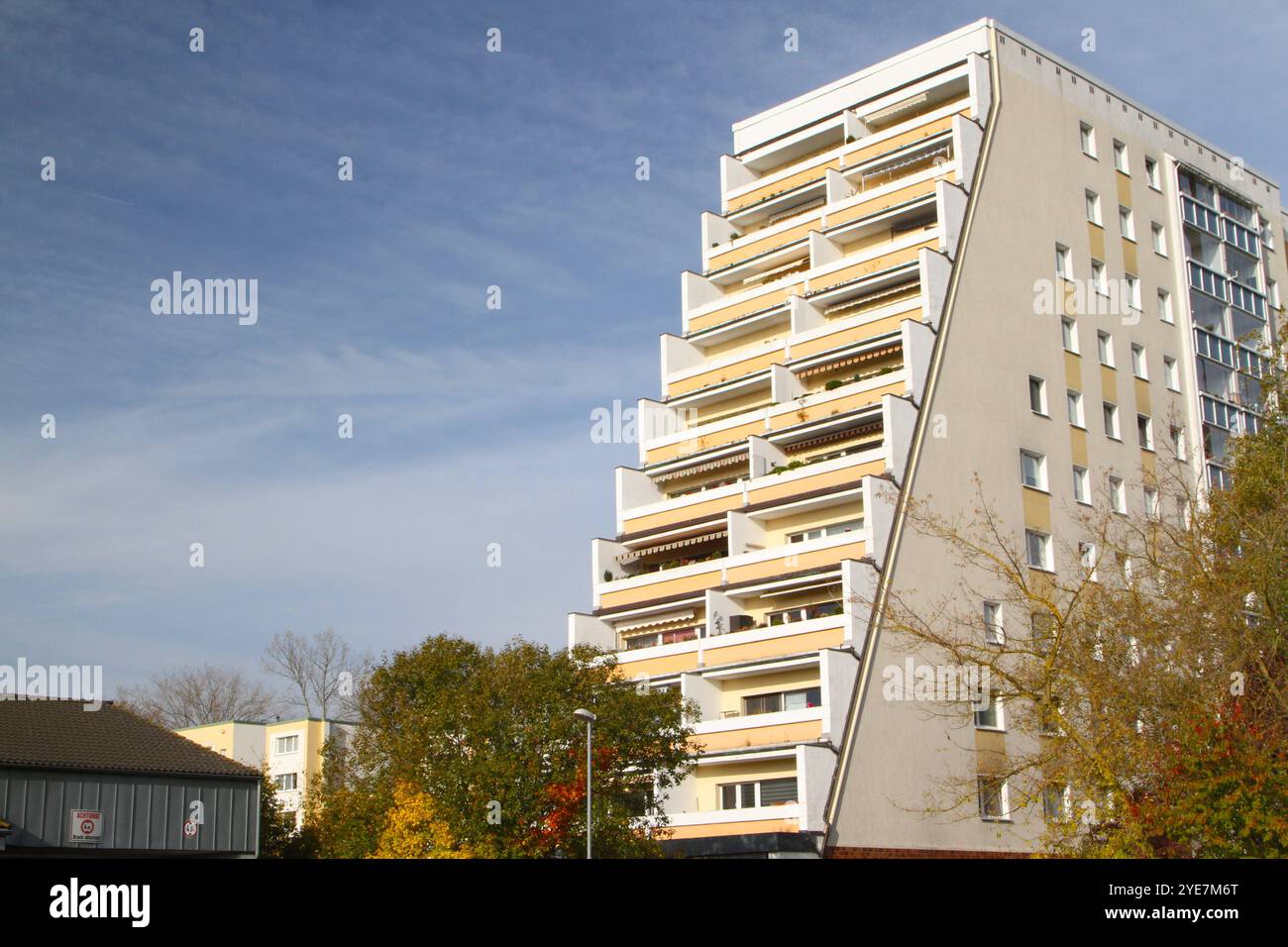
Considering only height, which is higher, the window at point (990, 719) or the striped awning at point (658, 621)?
the striped awning at point (658, 621)

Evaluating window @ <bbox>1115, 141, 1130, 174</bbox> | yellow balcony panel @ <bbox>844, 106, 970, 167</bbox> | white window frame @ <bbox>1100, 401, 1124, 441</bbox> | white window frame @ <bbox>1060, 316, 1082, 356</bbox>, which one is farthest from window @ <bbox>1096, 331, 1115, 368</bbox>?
yellow balcony panel @ <bbox>844, 106, 970, 167</bbox>

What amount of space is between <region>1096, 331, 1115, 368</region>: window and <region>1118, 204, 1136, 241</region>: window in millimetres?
5744

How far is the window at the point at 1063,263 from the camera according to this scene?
192 feet

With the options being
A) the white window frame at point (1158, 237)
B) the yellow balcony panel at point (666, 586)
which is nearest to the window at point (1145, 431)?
the white window frame at point (1158, 237)

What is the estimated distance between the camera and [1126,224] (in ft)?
→ 206

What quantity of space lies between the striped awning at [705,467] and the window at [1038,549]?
1200cm

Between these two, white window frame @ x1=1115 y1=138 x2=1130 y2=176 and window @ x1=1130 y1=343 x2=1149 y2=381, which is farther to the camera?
white window frame @ x1=1115 y1=138 x2=1130 y2=176

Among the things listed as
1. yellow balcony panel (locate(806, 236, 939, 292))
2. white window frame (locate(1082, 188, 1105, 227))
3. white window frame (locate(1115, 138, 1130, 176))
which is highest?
white window frame (locate(1115, 138, 1130, 176))

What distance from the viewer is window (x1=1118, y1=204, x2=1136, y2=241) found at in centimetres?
6244

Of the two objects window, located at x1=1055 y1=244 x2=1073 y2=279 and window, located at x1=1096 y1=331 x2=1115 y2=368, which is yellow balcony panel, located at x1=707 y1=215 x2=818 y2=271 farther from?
window, located at x1=1096 y1=331 x2=1115 y2=368

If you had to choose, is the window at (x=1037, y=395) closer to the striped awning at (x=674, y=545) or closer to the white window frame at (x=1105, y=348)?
the white window frame at (x=1105, y=348)

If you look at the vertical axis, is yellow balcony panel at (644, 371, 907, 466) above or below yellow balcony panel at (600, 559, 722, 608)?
above

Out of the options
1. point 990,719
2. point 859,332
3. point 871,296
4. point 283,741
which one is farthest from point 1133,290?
point 283,741

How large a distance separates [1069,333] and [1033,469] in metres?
7.06
